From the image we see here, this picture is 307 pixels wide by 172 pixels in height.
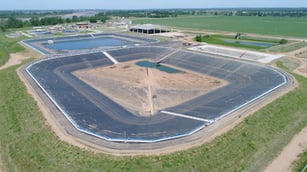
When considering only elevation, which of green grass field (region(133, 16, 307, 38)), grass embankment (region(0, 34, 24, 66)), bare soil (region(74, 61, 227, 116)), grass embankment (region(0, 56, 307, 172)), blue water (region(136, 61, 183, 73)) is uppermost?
green grass field (region(133, 16, 307, 38))

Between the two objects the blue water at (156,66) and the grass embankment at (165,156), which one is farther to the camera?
the blue water at (156,66)

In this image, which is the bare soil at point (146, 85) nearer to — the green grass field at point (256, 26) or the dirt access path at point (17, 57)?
the dirt access path at point (17, 57)

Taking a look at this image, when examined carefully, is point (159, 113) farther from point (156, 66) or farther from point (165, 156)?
point (156, 66)

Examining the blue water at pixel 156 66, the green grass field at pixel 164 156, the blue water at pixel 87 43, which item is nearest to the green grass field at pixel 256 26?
the blue water at pixel 87 43

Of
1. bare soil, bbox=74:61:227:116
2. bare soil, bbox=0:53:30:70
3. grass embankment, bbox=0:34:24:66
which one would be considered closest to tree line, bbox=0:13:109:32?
grass embankment, bbox=0:34:24:66

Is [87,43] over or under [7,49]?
over

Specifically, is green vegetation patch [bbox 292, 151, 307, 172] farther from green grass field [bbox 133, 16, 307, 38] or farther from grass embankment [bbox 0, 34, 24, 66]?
green grass field [bbox 133, 16, 307, 38]

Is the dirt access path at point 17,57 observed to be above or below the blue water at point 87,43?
below

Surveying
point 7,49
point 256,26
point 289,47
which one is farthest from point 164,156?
point 256,26
